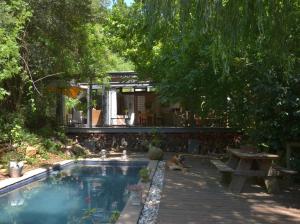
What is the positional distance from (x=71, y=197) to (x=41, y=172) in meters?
2.27

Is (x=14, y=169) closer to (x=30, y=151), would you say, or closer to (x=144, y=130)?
(x=30, y=151)

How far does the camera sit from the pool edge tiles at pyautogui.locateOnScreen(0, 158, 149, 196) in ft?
30.6

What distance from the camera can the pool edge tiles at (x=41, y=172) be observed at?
931 centimetres

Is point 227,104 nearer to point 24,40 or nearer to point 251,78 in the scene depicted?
point 251,78

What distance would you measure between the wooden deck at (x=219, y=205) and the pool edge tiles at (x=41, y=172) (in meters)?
3.40

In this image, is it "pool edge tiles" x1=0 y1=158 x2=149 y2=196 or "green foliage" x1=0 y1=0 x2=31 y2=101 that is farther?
"green foliage" x1=0 y1=0 x2=31 y2=101

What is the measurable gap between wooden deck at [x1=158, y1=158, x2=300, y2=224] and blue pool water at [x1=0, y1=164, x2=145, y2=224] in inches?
41.5

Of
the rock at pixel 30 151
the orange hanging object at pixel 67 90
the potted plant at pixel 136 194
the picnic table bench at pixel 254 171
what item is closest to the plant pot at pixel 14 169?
the rock at pixel 30 151

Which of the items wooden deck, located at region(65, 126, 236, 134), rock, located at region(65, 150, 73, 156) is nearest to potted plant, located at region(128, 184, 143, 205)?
rock, located at region(65, 150, 73, 156)

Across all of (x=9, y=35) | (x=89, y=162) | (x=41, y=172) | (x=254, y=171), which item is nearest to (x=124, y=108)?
(x=89, y=162)

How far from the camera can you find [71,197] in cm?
929

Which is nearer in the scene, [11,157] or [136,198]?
[136,198]

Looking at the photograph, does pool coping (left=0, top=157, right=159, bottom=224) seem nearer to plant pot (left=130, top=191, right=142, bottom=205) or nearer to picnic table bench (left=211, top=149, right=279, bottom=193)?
plant pot (left=130, top=191, right=142, bottom=205)

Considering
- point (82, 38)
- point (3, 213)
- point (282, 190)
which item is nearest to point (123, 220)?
point (3, 213)
